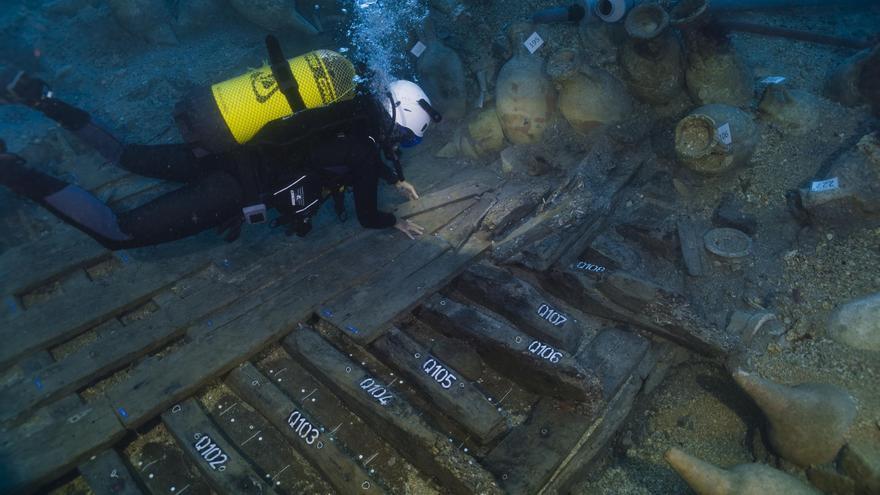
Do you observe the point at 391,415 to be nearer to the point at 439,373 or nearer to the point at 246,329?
the point at 439,373

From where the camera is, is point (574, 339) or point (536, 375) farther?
point (574, 339)

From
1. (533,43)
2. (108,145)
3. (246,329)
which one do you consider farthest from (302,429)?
(533,43)

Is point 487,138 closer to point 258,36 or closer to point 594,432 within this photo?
point 594,432

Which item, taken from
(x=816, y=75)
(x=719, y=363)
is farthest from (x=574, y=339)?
(x=816, y=75)

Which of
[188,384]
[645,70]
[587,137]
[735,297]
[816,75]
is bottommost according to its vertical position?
[735,297]

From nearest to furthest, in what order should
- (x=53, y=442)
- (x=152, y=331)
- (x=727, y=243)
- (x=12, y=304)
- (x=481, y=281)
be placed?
(x=53, y=442), (x=152, y=331), (x=481, y=281), (x=12, y=304), (x=727, y=243)

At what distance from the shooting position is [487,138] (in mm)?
5777

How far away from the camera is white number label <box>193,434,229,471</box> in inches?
113

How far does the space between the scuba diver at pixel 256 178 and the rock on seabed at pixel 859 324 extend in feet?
12.0

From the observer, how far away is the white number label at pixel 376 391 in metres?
2.99

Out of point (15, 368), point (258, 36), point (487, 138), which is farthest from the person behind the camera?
point (258, 36)

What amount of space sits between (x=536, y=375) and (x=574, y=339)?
49cm

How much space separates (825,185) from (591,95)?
228 centimetres

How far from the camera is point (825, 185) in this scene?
3857 mm
